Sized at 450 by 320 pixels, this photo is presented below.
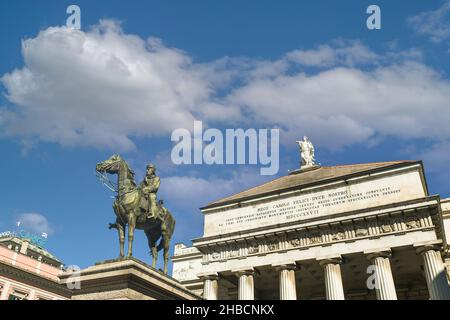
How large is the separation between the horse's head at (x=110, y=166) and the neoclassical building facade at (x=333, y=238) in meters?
18.3

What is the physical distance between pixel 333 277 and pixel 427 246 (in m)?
5.79

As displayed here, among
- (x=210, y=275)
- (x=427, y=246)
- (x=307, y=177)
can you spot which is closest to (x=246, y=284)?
(x=210, y=275)

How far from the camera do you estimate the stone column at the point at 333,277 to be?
2594 cm

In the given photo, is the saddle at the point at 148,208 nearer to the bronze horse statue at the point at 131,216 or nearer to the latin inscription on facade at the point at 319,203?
the bronze horse statue at the point at 131,216

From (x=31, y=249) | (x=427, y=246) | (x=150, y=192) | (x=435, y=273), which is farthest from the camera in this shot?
(x=31, y=249)

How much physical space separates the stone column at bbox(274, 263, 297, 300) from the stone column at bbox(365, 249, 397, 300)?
16.7 ft

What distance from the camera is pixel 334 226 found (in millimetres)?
27719

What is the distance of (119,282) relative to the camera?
8.99m

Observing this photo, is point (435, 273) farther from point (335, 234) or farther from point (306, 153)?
point (306, 153)

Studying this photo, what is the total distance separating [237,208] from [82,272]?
2445 cm

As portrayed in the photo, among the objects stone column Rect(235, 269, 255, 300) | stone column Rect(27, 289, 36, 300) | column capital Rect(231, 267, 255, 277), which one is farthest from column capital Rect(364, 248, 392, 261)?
stone column Rect(27, 289, 36, 300)

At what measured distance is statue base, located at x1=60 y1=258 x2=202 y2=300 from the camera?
352 inches
